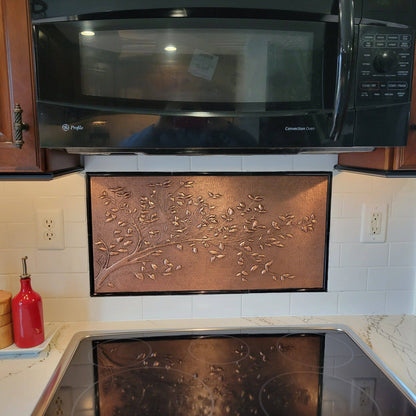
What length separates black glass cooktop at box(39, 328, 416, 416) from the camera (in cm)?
87

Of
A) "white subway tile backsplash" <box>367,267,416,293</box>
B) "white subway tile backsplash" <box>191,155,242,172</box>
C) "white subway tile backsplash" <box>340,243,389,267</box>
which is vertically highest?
"white subway tile backsplash" <box>191,155,242,172</box>

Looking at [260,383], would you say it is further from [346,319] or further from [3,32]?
[3,32]

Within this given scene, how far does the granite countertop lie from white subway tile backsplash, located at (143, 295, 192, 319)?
2cm

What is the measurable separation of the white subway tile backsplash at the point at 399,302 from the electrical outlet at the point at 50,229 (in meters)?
1.03

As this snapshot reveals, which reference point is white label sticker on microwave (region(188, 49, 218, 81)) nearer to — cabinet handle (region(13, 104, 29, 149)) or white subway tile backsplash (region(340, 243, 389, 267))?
cabinet handle (region(13, 104, 29, 149))

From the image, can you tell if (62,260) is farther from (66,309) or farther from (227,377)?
(227,377)

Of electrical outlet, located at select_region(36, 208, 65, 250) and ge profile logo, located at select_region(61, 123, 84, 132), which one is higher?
ge profile logo, located at select_region(61, 123, 84, 132)

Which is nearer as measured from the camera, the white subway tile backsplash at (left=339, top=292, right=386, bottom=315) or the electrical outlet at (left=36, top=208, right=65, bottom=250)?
the electrical outlet at (left=36, top=208, right=65, bottom=250)

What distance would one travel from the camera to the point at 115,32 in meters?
0.78

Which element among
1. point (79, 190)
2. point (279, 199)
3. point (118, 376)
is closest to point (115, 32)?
point (79, 190)

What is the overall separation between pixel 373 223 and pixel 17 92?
103 centimetres

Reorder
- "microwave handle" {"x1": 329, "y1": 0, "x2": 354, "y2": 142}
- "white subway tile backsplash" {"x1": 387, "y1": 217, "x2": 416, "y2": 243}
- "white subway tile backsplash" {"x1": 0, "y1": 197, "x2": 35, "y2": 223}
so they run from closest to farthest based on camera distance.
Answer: "microwave handle" {"x1": 329, "y1": 0, "x2": 354, "y2": 142}, "white subway tile backsplash" {"x1": 0, "y1": 197, "x2": 35, "y2": 223}, "white subway tile backsplash" {"x1": 387, "y1": 217, "x2": 416, "y2": 243}

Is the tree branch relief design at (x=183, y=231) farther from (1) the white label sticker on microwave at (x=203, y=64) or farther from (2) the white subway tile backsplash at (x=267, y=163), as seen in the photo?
(1) the white label sticker on microwave at (x=203, y=64)

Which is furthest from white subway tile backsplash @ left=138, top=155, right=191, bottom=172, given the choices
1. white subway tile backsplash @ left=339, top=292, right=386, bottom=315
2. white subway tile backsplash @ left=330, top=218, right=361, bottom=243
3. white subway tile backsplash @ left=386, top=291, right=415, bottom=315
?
white subway tile backsplash @ left=386, top=291, right=415, bottom=315
